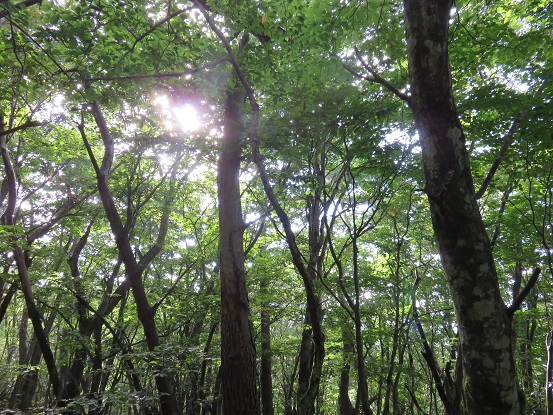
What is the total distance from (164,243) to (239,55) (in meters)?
6.62

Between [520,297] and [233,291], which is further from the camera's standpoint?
[233,291]

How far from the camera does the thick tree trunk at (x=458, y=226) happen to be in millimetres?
1596

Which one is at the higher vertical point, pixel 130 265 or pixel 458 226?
pixel 130 265

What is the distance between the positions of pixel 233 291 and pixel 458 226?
11.0 feet

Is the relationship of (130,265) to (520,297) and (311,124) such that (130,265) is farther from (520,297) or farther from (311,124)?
(520,297)

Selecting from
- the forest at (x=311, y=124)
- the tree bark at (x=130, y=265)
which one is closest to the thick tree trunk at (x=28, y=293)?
the forest at (x=311, y=124)

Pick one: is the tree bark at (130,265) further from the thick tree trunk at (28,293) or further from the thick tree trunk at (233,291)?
the thick tree trunk at (233,291)

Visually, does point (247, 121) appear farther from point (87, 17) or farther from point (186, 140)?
point (87, 17)

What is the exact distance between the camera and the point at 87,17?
324 cm

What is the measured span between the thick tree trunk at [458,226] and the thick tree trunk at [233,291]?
9.61 ft

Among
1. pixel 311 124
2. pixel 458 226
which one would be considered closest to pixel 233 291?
pixel 311 124

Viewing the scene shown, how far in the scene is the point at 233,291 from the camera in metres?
4.45

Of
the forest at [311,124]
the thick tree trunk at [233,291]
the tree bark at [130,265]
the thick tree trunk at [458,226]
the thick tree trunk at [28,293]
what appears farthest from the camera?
the tree bark at [130,265]

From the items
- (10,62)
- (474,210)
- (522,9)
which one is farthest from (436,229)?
(522,9)
